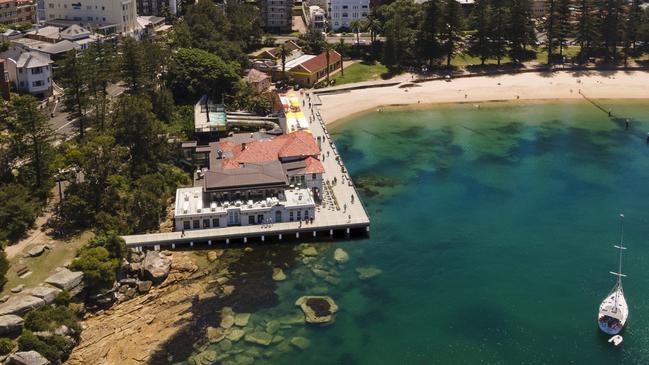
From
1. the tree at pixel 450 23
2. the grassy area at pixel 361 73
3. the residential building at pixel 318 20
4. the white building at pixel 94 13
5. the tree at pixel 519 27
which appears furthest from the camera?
the residential building at pixel 318 20

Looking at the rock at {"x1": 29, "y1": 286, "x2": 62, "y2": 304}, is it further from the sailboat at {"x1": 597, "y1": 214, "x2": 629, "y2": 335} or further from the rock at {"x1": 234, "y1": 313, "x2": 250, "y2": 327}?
the sailboat at {"x1": 597, "y1": 214, "x2": 629, "y2": 335}

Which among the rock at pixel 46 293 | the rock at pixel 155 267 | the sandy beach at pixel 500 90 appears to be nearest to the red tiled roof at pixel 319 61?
the sandy beach at pixel 500 90

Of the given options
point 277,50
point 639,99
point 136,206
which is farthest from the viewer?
point 277,50

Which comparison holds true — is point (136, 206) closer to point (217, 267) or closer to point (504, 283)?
point (217, 267)

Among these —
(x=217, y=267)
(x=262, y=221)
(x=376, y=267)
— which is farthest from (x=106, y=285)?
(x=376, y=267)

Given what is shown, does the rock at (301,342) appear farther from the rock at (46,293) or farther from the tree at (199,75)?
the tree at (199,75)

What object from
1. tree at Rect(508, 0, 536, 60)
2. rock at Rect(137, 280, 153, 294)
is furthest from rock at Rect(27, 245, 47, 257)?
tree at Rect(508, 0, 536, 60)
